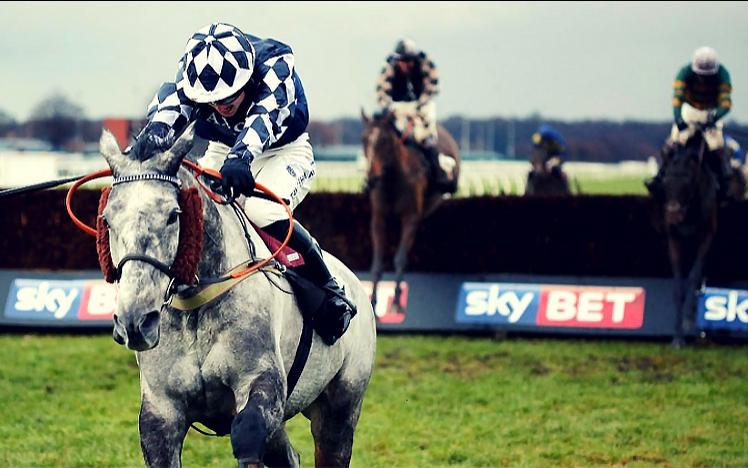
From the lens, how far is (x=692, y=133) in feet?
39.9

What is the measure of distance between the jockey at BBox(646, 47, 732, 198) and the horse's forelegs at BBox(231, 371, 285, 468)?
8.66 m

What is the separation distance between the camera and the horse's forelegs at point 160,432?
14.0 feet

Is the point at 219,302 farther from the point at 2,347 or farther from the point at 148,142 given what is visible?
the point at 2,347

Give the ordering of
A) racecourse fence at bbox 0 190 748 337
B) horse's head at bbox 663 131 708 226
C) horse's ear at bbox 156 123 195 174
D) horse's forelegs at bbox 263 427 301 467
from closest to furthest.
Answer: horse's ear at bbox 156 123 195 174 < horse's forelegs at bbox 263 427 301 467 < horse's head at bbox 663 131 708 226 < racecourse fence at bbox 0 190 748 337

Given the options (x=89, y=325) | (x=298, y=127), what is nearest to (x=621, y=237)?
(x=89, y=325)

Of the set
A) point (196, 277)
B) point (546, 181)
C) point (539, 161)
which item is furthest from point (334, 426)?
point (539, 161)

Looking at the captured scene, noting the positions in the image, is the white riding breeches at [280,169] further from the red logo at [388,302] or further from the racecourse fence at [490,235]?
the racecourse fence at [490,235]

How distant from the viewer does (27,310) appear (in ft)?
40.1

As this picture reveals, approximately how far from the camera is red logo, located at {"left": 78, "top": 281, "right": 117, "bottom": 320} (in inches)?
481

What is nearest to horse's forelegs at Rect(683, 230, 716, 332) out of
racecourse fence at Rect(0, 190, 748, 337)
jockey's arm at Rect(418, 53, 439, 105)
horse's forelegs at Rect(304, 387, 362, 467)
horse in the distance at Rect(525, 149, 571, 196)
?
racecourse fence at Rect(0, 190, 748, 337)

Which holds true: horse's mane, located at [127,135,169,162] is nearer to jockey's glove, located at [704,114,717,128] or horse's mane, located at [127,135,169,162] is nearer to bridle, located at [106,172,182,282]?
bridle, located at [106,172,182,282]

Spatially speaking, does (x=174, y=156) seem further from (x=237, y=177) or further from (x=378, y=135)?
(x=378, y=135)

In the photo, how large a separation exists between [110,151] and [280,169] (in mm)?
1107

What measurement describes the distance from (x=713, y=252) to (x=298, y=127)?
8.47 metres
